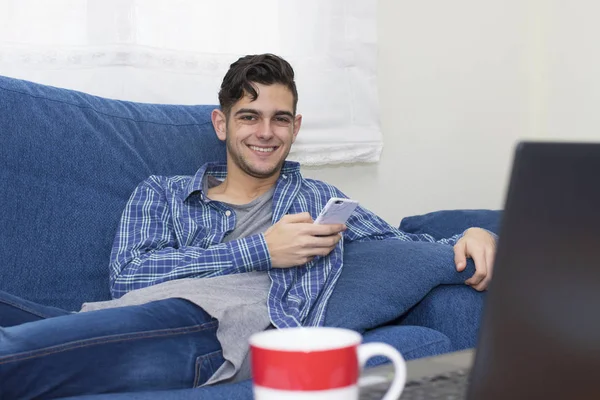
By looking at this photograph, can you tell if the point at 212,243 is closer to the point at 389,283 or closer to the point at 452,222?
the point at 389,283

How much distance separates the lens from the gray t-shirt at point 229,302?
134cm

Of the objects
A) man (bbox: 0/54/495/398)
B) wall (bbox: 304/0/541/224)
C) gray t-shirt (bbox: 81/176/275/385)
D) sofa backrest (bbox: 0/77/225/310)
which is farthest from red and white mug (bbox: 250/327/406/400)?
wall (bbox: 304/0/541/224)

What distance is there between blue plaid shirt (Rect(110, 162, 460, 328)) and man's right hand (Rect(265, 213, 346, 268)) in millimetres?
23

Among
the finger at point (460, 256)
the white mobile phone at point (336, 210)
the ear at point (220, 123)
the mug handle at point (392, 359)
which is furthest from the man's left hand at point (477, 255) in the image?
the mug handle at point (392, 359)

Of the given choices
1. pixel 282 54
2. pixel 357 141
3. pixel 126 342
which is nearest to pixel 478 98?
pixel 357 141

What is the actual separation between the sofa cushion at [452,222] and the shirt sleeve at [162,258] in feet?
2.17

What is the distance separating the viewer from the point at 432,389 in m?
0.72

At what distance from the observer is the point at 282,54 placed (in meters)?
2.33

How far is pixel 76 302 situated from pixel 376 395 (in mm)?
1116

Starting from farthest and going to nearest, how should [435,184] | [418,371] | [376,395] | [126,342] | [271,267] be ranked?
[435,184] → [271,267] → [126,342] → [418,371] → [376,395]

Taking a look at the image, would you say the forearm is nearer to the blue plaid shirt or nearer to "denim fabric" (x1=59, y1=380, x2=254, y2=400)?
the blue plaid shirt

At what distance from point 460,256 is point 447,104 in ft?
3.89

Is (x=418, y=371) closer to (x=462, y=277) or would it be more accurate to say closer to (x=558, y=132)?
(x=462, y=277)

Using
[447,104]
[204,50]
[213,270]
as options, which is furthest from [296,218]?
[447,104]
